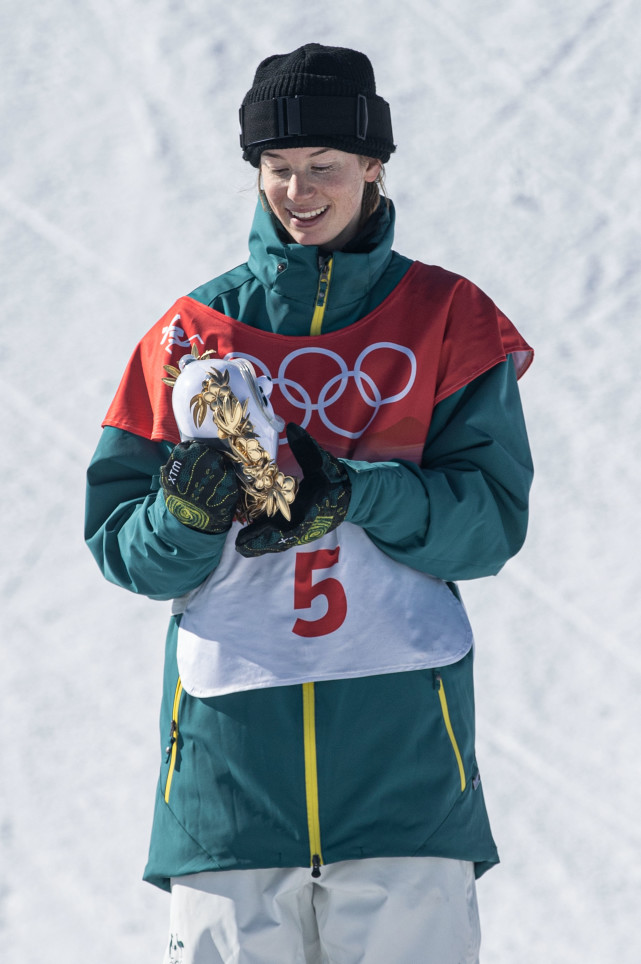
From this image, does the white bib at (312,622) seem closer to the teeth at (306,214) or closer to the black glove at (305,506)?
the black glove at (305,506)

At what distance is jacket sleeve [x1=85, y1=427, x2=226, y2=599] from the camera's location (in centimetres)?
174

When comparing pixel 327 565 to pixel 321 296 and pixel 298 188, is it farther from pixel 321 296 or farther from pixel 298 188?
pixel 298 188

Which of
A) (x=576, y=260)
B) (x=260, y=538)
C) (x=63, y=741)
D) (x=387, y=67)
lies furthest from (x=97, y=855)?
(x=387, y=67)

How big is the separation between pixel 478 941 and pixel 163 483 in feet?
2.32

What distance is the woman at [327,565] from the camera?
5.75 feet

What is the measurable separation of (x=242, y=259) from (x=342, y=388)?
1.52 metres

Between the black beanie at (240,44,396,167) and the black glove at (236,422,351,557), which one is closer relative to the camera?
the black glove at (236,422,351,557)

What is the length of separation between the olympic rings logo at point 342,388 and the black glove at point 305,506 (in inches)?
6.9

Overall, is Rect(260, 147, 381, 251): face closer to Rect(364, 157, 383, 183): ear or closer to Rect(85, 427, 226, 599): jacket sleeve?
Rect(364, 157, 383, 183): ear

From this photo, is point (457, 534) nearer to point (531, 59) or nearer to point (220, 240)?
point (220, 240)

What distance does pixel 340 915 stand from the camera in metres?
1.77

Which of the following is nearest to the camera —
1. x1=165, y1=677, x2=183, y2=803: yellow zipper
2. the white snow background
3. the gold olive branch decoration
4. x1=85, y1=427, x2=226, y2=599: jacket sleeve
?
the gold olive branch decoration

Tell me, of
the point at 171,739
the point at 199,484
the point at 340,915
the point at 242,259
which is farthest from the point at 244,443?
the point at 242,259

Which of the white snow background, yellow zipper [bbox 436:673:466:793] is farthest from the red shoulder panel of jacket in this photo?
the white snow background
